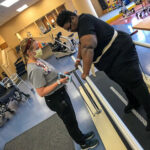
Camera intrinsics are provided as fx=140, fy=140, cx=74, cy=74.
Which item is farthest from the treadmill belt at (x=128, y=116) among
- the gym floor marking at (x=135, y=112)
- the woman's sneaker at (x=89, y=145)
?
the woman's sneaker at (x=89, y=145)

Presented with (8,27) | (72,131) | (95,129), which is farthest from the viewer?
(8,27)

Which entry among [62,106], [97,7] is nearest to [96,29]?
[62,106]

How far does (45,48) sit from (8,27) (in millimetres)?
3265

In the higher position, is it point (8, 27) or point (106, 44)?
point (8, 27)

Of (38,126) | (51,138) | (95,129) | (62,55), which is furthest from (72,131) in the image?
(62,55)

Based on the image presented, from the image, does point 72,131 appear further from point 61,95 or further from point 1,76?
point 1,76

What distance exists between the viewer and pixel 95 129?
2289 millimetres

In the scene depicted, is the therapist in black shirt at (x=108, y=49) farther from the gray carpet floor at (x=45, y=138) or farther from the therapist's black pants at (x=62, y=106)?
the gray carpet floor at (x=45, y=138)

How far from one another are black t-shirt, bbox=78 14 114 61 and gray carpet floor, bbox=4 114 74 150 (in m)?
1.71

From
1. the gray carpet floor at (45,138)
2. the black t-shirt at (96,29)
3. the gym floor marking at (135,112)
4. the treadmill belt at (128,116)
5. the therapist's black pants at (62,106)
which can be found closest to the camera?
the black t-shirt at (96,29)

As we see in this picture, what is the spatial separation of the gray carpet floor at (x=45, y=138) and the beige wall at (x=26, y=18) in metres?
8.59

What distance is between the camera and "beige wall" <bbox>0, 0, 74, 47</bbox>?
9570mm

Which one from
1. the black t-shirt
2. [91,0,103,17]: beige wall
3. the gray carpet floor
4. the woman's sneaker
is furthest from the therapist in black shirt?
[91,0,103,17]: beige wall

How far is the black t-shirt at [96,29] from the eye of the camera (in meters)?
1.32
